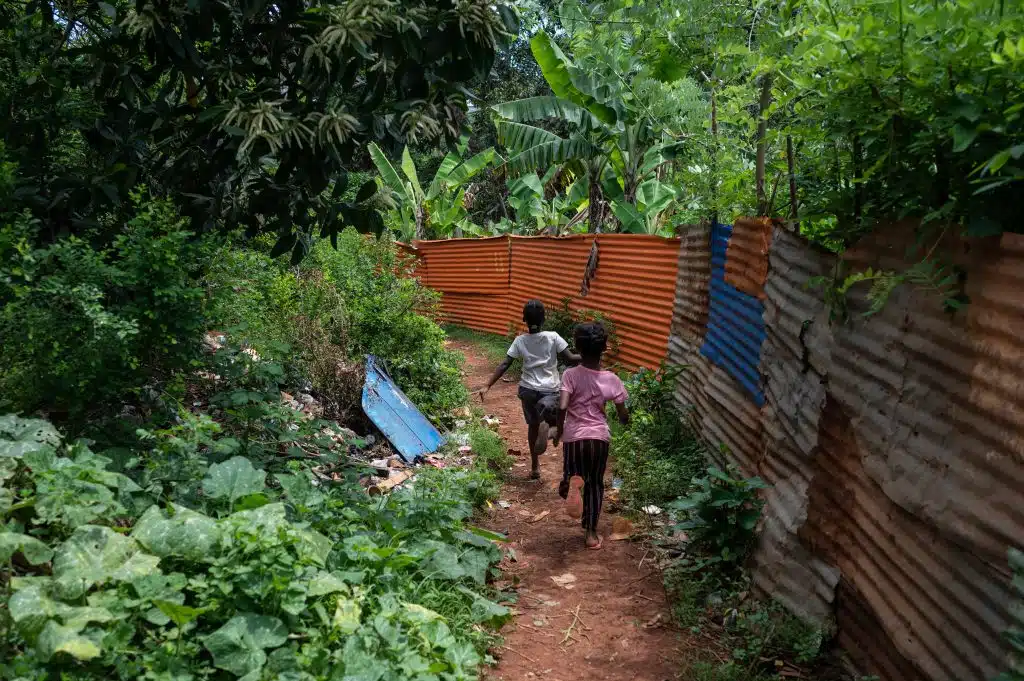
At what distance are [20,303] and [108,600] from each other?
1.79 meters

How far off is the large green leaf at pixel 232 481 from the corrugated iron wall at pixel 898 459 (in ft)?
8.94

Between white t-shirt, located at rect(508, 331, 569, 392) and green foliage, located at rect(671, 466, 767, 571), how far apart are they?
2.12 metres

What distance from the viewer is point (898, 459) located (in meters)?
3.18

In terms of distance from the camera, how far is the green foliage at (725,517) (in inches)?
187

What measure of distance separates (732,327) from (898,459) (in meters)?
3.07

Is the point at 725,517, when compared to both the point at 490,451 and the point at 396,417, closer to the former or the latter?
the point at 490,451

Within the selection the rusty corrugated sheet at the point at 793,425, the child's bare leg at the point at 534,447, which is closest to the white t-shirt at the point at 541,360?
the child's bare leg at the point at 534,447

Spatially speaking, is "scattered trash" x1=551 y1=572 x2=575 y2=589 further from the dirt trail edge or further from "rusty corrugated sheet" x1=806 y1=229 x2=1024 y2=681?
"rusty corrugated sheet" x1=806 y1=229 x2=1024 y2=681

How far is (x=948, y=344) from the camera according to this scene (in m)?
2.93

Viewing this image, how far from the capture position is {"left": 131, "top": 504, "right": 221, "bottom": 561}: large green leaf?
3240mm

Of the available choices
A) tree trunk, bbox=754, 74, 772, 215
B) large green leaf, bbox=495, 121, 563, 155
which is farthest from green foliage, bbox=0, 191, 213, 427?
large green leaf, bbox=495, 121, 563, 155

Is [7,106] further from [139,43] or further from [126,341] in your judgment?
[126,341]

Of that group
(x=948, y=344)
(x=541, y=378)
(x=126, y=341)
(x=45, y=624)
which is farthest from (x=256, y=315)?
(x=948, y=344)

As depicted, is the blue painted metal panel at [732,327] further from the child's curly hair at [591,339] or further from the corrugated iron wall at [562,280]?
the corrugated iron wall at [562,280]
